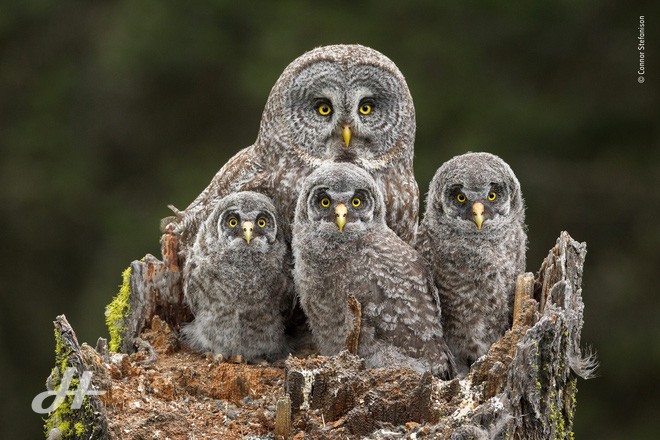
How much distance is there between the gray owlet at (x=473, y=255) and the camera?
6.07 m

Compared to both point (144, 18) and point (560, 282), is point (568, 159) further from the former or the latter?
point (560, 282)

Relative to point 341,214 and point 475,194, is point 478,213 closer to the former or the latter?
point 475,194

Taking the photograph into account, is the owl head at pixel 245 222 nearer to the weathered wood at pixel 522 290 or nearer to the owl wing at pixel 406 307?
the owl wing at pixel 406 307

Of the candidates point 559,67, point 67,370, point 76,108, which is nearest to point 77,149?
point 76,108

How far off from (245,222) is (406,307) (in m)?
0.95

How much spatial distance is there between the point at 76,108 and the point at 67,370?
7.86m

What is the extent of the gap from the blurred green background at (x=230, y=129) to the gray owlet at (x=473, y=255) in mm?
4316

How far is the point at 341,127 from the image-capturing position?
650 centimetres

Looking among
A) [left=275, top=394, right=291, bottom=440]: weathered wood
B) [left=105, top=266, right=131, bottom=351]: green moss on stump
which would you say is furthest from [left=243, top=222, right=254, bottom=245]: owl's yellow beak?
[left=275, top=394, right=291, bottom=440]: weathered wood

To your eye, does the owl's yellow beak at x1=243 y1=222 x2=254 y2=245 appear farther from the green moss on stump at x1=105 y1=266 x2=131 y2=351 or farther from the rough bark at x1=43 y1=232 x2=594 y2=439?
the rough bark at x1=43 y1=232 x2=594 y2=439

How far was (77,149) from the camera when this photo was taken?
40.7ft

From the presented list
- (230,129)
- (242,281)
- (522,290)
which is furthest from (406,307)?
(230,129)

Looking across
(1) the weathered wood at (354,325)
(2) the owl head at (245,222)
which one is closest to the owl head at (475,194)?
(1) the weathered wood at (354,325)

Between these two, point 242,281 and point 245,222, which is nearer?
point 245,222
